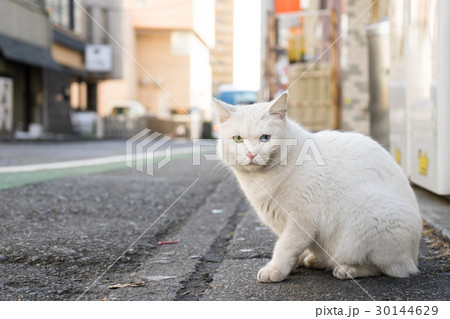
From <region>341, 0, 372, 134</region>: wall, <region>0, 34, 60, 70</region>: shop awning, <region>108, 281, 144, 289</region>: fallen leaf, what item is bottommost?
<region>108, 281, 144, 289</region>: fallen leaf

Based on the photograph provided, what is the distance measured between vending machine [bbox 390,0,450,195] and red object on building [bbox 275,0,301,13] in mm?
7582

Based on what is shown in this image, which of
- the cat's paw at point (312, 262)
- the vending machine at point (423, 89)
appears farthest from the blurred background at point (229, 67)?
the cat's paw at point (312, 262)

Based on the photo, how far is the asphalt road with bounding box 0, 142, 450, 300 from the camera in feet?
5.98

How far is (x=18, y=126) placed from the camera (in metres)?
16.7

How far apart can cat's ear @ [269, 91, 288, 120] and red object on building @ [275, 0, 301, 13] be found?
10.0 metres

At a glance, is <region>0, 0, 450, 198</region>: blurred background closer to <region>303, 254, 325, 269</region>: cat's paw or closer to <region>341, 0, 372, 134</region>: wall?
<region>341, 0, 372, 134</region>: wall

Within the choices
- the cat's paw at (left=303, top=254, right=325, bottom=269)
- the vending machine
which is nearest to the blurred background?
the vending machine

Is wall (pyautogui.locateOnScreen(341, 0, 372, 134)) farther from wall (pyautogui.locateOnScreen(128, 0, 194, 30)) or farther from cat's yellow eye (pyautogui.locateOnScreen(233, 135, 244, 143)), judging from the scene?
cat's yellow eye (pyautogui.locateOnScreen(233, 135, 244, 143))

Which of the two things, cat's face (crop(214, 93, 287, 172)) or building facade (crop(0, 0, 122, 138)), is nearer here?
cat's face (crop(214, 93, 287, 172))

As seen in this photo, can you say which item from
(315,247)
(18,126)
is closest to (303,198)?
(315,247)

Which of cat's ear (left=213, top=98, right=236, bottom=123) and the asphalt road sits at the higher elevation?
cat's ear (left=213, top=98, right=236, bottom=123)

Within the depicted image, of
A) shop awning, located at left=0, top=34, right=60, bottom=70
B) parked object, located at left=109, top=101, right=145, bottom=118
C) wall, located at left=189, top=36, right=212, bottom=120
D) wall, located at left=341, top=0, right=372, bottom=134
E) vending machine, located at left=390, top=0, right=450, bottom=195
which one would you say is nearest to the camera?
vending machine, located at left=390, top=0, right=450, bottom=195

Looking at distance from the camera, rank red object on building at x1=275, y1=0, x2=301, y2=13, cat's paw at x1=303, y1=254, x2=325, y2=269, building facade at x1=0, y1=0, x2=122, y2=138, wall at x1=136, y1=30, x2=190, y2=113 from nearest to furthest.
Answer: cat's paw at x1=303, y1=254, x2=325, y2=269, red object on building at x1=275, y1=0, x2=301, y2=13, building facade at x1=0, y1=0, x2=122, y2=138, wall at x1=136, y1=30, x2=190, y2=113

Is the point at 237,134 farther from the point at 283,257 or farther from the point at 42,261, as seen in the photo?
the point at 42,261
